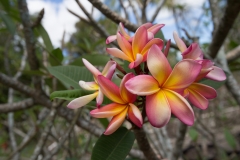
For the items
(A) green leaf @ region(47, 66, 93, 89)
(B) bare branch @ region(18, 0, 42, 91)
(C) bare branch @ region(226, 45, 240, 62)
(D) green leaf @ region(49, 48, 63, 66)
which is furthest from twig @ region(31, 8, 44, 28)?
(C) bare branch @ region(226, 45, 240, 62)

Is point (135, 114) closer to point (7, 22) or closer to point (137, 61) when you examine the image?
point (137, 61)

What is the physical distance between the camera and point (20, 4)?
90 centimetres

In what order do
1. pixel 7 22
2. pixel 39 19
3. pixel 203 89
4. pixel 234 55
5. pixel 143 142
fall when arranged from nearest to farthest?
pixel 203 89, pixel 143 142, pixel 39 19, pixel 7 22, pixel 234 55

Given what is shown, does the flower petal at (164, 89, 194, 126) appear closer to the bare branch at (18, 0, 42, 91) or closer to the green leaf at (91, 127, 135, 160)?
the green leaf at (91, 127, 135, 160)

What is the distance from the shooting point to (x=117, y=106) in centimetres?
48

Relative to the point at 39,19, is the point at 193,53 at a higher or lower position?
lower

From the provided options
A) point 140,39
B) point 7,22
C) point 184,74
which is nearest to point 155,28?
point 140,39

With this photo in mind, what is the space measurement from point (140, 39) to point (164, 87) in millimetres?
121

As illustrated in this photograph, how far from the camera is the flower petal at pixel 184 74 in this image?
41 cm

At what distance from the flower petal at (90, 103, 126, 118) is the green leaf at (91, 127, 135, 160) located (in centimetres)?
10

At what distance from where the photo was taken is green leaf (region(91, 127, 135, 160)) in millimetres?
511

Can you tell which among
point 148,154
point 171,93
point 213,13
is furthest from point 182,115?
point 213,13

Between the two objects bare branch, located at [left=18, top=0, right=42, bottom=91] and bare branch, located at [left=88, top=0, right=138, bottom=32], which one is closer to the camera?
bare branch, located at [left=88, top=0, right=138, bottom=32]

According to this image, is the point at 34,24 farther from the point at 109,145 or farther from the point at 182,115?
the point at 182,115
